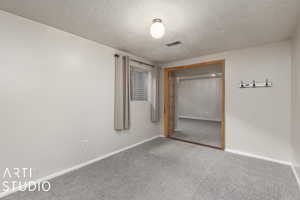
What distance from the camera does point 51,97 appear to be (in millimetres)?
1998

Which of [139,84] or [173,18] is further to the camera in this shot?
[139,84]

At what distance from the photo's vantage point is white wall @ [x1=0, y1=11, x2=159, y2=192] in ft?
5.43

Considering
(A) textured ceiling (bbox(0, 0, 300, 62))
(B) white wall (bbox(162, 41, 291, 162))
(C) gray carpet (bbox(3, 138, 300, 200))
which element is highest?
(A) textured ceiling (bbox(0, 0, 300, 62))

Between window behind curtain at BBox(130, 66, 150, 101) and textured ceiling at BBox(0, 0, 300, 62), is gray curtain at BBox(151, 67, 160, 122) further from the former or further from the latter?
textured ceiling at BBox(0, 0, 300, 62)

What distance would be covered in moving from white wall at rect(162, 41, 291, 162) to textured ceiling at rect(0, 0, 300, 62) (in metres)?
0.33

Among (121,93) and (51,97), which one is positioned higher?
(121,93)

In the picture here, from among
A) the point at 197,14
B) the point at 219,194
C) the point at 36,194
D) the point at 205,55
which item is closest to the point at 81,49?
the point at 197,14

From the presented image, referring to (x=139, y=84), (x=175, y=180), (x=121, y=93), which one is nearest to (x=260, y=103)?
(x=175, y=180)

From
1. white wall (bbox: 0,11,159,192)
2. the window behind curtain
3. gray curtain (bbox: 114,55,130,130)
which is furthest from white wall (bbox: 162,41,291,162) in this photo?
white wall (bbox: 0,11,159,192)

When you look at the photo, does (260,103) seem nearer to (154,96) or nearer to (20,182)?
(154,96)

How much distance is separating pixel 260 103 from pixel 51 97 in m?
3.85

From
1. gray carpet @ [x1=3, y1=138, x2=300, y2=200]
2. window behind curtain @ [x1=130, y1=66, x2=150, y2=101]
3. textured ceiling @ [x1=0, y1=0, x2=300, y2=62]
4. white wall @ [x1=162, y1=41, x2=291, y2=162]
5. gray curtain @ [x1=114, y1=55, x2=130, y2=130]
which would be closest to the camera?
textured ceiling @ [x1=0, y1=0, x2=300, y2=62]

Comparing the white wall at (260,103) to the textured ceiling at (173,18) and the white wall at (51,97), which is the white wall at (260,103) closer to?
the textured ceiling at (173,18)

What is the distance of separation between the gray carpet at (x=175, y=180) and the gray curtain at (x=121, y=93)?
Result: 0.73 m
